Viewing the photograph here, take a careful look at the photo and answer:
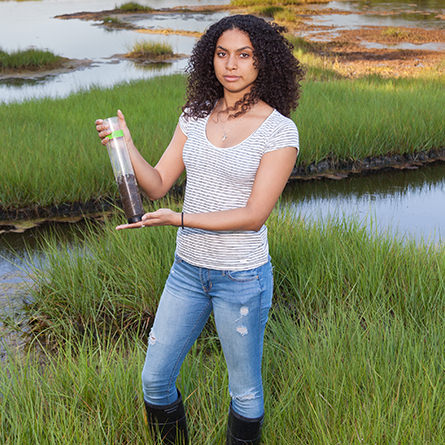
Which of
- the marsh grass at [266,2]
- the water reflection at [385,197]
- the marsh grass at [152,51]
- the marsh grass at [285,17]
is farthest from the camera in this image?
the marsh grass at [266,2]

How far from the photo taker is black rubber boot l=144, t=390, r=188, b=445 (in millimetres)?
1872

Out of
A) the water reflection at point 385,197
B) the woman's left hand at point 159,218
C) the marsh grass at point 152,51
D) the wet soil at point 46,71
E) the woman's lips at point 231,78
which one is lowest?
the water reflection at point 385,197

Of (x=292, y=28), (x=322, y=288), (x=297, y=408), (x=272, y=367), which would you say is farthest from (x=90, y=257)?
(x=292, y=28)

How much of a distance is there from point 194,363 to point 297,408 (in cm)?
45

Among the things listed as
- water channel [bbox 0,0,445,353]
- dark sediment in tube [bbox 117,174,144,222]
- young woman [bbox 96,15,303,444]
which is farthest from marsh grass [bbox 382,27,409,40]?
dark sediment in tube [bbox 117,174,144,222]

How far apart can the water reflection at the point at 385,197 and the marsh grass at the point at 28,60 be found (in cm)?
1142

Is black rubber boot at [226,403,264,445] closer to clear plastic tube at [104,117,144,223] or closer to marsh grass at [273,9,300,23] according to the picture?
clear plastic tube at [104,117,144,223]

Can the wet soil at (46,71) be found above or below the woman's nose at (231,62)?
below

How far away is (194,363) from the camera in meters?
2.43

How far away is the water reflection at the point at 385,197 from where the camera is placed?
217 inches

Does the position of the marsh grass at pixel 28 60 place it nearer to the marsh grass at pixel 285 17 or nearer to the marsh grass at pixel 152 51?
the marsh grass at pixel 152 51

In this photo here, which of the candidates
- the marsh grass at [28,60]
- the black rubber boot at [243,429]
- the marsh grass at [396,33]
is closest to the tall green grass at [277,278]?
the black rubber boot at [243,429]

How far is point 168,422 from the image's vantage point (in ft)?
6.25

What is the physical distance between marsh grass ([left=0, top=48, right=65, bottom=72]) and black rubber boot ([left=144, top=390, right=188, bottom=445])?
1509 centimetres
